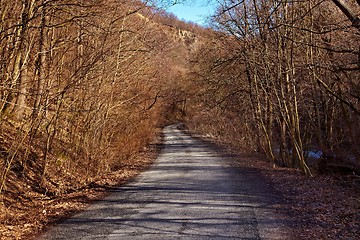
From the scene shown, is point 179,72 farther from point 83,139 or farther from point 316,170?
point 83,139

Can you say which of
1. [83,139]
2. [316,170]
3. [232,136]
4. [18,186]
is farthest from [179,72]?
[18,186]

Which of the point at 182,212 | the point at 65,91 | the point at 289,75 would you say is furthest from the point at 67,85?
the point at 289,75

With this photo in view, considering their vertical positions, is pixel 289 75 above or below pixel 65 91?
above

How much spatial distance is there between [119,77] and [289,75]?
6.61m

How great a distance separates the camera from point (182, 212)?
23.3 ft

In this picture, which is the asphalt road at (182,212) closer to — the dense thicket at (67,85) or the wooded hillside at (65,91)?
the wooded hillside at (65,91)

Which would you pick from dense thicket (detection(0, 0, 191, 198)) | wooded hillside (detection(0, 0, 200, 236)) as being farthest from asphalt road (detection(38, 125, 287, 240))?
dense thicket (detection(0, 0, 191, 198))

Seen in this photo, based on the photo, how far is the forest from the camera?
25.9 feet

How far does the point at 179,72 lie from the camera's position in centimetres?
4897

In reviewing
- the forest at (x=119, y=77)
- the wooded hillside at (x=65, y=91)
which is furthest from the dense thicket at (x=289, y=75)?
the wooded hillside at (x=65, y=91)

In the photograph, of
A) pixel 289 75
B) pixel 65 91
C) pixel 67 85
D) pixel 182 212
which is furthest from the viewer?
pixel 289 75

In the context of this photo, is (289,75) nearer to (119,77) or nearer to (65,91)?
(119,77)

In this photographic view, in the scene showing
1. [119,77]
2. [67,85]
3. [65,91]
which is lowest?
[65,91]

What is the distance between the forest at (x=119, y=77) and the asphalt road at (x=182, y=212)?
1.67 meters
